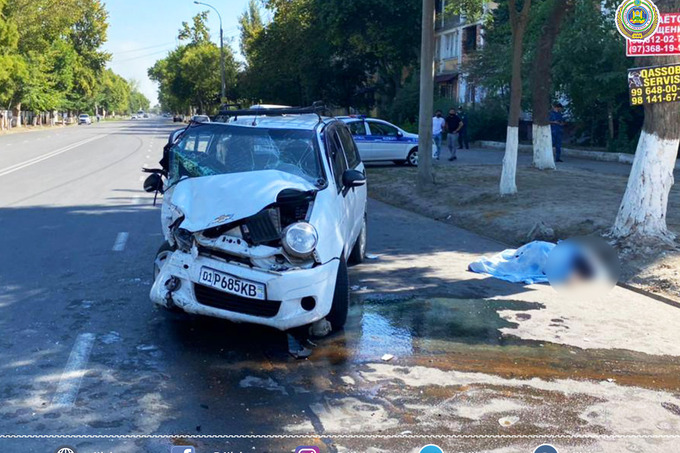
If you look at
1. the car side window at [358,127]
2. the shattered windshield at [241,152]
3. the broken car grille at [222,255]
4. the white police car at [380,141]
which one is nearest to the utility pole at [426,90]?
the white police car at [380,141]

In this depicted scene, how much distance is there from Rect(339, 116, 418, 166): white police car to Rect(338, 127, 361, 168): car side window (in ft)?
42.6

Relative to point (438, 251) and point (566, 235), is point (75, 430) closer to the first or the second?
point (438, 251)

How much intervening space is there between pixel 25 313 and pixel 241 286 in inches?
96.1

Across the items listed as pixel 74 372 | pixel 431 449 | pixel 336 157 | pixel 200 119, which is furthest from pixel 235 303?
pixel 200 119

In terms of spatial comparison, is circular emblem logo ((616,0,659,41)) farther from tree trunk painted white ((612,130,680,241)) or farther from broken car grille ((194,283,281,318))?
broken car grille ((194,283,281,318))

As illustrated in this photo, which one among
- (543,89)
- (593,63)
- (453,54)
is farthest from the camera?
(453,54)

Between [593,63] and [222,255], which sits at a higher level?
[593,63]

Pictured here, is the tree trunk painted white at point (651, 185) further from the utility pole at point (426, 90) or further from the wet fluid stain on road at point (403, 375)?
the utility pole at point (426, 90)

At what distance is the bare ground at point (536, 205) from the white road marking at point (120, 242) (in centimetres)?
604

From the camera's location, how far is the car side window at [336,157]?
23.6 ft

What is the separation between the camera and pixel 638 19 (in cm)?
944

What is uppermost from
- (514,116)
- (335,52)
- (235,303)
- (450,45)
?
(450,45)

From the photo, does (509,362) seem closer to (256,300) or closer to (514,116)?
(256,300)

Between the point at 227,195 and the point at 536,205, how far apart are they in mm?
8850
